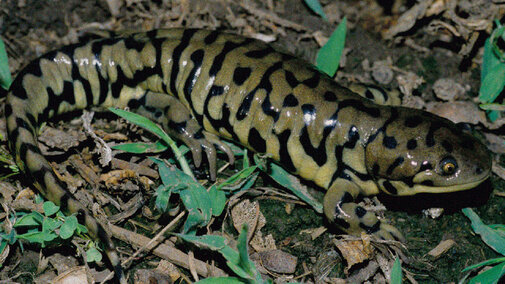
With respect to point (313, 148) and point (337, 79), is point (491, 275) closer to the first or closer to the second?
point (313, 148)

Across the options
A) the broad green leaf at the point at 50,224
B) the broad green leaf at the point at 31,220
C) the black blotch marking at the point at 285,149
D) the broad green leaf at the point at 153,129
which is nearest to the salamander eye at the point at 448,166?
the black blotch marking at the point at 285,149

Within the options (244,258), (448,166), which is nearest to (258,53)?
(448,166)

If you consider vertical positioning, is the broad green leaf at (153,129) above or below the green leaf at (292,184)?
above

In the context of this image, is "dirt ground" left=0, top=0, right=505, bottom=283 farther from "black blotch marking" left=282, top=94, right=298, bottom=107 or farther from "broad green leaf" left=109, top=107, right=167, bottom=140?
"black blotch marking" left=282, top=94, right=298, bottom=107

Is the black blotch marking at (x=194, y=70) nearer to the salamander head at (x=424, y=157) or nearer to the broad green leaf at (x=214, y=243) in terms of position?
the broad green leaf at (x=214, y=243)

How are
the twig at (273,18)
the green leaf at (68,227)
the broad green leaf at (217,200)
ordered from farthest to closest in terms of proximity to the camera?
the twig at (273,18) < the broad green leaf at (217,200) < the green leaf at (68,227)

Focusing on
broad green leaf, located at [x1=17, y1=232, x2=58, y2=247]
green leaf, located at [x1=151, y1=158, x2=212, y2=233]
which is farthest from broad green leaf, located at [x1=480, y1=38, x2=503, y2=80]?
broad green leaf, located at [x1=17, y1=232, x2=58, y2=247]
